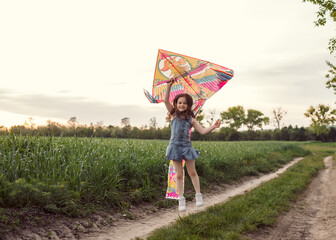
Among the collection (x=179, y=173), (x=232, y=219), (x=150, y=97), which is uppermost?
(x=150, y=97)

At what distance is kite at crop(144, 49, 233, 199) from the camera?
5.85 metres

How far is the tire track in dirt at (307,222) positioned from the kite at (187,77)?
Answer: 2055 millimetres

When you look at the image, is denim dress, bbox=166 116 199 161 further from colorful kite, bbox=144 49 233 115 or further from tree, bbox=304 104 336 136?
tree, bbox=304 104 336 136

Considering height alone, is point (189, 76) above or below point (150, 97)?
above

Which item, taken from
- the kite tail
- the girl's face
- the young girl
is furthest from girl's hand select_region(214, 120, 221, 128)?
the kite tail

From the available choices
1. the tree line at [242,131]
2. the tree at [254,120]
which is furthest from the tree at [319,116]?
the tree at [254,120]

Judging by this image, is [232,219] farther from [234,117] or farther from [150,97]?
[234,117]

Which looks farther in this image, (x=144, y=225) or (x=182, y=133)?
(x=144, y=225)

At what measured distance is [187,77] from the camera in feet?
19.7

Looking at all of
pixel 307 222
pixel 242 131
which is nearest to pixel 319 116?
pixel 242 131

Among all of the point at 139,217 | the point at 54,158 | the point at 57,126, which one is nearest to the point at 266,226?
the point at 139,217

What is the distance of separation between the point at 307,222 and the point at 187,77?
4.08m

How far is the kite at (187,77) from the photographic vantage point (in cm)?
585

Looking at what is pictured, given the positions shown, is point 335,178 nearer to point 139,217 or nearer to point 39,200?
point 139,217
